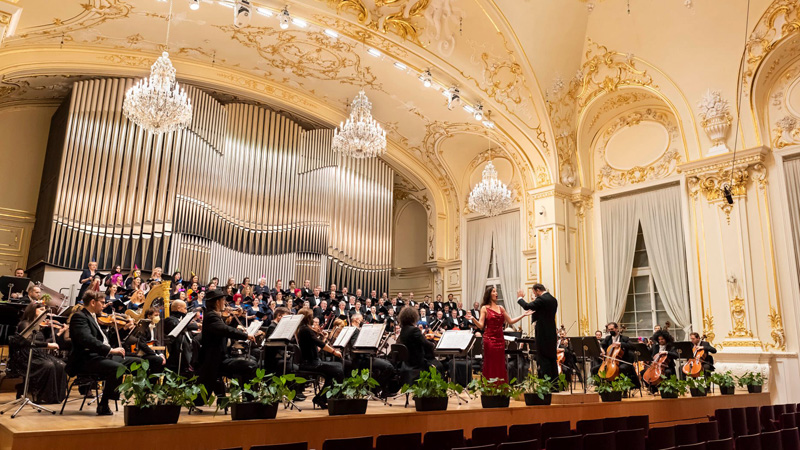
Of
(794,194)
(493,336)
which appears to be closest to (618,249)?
(794,194)

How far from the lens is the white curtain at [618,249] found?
1294cm

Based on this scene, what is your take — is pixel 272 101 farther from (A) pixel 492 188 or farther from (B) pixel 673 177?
(B) pixel 673 177

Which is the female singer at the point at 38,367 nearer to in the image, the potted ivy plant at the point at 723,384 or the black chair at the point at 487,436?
the black chair at the point at 487,436

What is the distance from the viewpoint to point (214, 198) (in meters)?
13.3

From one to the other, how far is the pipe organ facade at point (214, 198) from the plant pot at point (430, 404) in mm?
8255

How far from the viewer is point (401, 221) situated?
18.1 meters

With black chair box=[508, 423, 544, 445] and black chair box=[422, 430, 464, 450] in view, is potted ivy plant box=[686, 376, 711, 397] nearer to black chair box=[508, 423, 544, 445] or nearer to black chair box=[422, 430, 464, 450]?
black chair box=[508, 423, 544, 445]

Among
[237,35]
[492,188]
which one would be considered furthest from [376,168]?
[237,35]

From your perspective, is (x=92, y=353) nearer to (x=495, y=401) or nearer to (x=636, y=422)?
(x=495, y=401)

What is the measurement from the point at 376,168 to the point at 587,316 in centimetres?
Answer: 666

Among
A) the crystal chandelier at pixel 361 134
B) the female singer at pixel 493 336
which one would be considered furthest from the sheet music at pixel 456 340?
the crystal chandelier at pixel 361 134

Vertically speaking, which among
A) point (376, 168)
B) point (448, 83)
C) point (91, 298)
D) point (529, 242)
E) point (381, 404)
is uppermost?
point (448, 83)

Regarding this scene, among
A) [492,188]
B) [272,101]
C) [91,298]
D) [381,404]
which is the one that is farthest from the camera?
[272,101]

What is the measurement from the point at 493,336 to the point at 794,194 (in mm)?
7547
